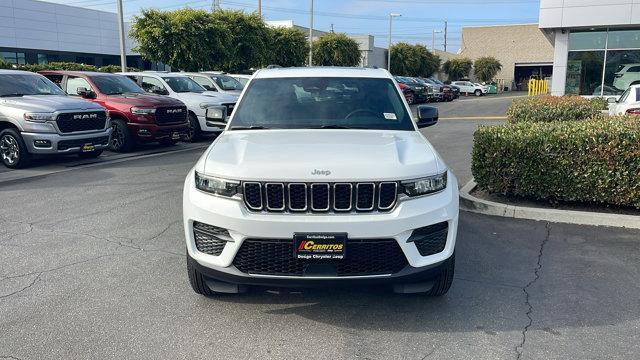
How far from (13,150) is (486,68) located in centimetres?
6215

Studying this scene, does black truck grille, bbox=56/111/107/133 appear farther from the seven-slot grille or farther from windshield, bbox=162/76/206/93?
the seven-slot grille

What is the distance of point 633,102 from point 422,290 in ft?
33.2

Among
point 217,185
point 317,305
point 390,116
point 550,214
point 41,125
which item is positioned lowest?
point 317,305

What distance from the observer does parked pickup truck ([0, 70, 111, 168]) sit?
1030 cm

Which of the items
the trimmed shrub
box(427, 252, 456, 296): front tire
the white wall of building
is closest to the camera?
box(427, 252, 456, 296): front tire

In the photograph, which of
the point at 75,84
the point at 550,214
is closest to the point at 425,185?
the point at 550,214

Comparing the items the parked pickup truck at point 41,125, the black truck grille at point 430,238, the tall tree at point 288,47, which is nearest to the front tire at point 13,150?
the parked pickup truck at point 41,125

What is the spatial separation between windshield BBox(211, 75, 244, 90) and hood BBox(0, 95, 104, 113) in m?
6.18

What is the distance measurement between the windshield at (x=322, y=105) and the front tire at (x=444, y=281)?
1.48 m

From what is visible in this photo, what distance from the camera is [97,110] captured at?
11172mm

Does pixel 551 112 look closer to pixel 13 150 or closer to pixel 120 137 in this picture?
pixel 120 137

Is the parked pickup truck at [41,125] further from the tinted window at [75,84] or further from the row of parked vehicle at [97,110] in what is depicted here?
the tinted window at [75,84]

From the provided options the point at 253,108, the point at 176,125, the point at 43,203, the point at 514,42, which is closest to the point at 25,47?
the point at 176,125

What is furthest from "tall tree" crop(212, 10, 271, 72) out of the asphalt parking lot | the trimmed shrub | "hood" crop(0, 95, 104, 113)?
the asphalt parking lot
